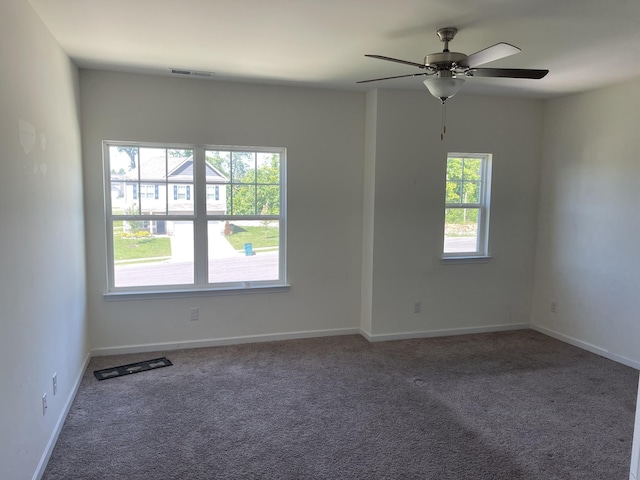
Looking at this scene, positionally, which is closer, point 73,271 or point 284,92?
point 73,271

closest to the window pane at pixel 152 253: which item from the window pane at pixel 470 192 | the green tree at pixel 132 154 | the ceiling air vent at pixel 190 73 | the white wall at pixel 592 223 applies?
the green tree at pixel 132 154

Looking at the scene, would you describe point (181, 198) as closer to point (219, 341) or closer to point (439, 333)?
point (219, 341)

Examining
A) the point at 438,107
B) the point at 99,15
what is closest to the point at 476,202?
the point at 438,107

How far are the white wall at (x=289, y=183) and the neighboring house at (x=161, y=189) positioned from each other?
0.21m

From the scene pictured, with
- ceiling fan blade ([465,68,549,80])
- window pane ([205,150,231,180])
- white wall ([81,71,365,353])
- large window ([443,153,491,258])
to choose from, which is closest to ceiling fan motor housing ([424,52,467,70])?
ceiling fan blade ([465,68,549,80])

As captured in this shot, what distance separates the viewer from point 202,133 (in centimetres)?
412

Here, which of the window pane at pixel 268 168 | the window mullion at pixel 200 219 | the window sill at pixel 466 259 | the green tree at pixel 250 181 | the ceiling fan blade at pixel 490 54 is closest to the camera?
the ceiling fan blade at pixel 490 54

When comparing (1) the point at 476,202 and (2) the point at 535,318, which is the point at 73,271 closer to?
(1) the point at 476,202

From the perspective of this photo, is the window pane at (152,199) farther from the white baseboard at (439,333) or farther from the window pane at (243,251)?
the white baseboard at (439,333)

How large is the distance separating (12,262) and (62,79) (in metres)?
1.75

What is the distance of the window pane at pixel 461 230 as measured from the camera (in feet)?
15.8

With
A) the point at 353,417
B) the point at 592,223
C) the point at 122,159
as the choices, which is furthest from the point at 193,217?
the point at 592,223

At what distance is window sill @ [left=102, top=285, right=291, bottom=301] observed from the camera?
159 inches

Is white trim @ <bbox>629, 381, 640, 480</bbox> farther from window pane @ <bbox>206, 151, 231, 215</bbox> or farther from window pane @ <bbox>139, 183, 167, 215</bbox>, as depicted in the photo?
window pane @ <bbox>139, 183, 167, 215</bbox>
